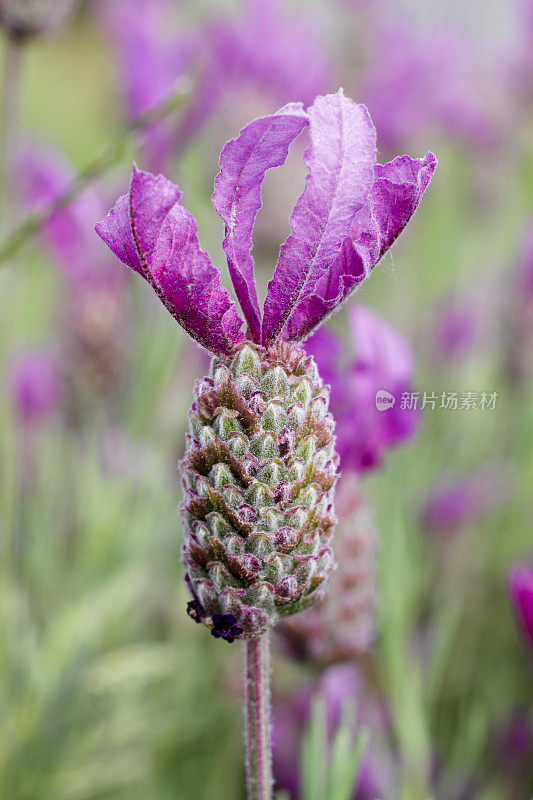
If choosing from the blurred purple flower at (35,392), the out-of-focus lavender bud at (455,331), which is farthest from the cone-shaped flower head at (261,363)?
the out-of-focus lavender bud at (455,331)

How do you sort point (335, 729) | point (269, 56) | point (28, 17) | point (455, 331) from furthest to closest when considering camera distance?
point (269, 56)
point (455, 331)
point (335, 729)
point (28, 17)

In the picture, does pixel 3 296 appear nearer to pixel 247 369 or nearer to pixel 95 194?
pixel 95 194

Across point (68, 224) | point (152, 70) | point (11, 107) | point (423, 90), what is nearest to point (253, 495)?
point (11, 107)

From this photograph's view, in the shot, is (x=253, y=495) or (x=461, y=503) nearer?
(x=253, y=495)

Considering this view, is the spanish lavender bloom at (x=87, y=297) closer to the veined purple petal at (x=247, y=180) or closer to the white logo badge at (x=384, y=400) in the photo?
the white logo badge at (x=384, y=400)

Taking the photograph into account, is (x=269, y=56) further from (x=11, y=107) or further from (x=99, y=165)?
(x=99, y=165)

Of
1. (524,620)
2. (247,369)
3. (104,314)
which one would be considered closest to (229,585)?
(247,369)

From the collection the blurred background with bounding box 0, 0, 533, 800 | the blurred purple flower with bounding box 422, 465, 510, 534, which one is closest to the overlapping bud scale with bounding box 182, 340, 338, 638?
the blurred background with bounding box 0, 0, 533, 800
